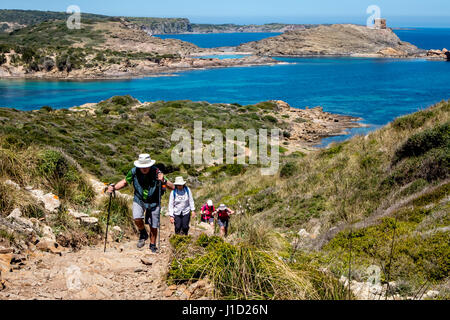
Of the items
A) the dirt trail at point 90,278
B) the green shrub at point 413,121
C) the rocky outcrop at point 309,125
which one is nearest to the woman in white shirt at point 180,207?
the dirt trail at point 90,278

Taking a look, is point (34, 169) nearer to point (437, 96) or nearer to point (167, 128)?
point (167, 128)

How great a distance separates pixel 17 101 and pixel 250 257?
72.1m

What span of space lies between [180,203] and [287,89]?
7486cm

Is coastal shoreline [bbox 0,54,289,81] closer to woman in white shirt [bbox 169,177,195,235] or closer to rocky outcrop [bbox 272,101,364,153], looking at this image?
rocky outcrop [bbox 272,101,364,153]

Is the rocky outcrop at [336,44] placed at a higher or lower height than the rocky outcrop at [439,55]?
higher

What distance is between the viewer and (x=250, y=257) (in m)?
4.14

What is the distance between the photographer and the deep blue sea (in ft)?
203

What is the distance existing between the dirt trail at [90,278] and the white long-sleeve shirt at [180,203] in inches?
54.6

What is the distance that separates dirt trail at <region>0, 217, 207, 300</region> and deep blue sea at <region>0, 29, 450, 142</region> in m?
38.4

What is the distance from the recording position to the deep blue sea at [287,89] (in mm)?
61906

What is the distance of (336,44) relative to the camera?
158 metres

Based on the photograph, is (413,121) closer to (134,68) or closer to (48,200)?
(48,200)

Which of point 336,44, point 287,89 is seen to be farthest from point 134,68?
point 336,44

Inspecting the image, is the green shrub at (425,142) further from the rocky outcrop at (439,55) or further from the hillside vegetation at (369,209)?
the rocky outcrop at (439,55)
